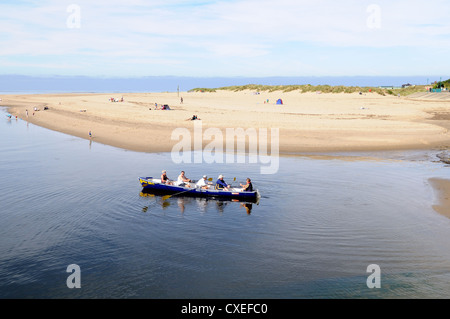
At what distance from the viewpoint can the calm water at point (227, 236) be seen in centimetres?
1495

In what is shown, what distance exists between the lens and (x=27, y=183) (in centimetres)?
2784

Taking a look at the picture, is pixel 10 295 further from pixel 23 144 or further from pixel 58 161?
pixel 23 144

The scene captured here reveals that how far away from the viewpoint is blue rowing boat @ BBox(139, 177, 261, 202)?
25531 mm

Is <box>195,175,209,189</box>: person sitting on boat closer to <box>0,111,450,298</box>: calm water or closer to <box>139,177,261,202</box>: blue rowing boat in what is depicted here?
<box>139,177,261,202</box>: blue rowing boat

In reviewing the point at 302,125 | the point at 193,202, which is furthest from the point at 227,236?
the point at 302,125

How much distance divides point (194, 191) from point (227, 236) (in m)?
7.48

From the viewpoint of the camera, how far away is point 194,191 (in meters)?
26.5

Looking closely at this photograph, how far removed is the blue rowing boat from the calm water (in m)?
0.71

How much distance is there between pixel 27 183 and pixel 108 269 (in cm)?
1511

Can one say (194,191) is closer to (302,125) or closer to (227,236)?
(227,236)

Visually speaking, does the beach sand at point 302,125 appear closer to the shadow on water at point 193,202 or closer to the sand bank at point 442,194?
the sand bank at point 442,194

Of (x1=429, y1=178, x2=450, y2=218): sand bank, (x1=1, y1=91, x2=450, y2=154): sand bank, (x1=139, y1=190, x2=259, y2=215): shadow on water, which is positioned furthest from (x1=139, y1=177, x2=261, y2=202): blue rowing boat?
(x1=1, y1=91, x2=450, y2=154): sand bank

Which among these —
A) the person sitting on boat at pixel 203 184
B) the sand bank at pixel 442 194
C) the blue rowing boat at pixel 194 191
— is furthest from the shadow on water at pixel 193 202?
the sand bank at pixel 442 194

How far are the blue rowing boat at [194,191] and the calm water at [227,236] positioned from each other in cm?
71
